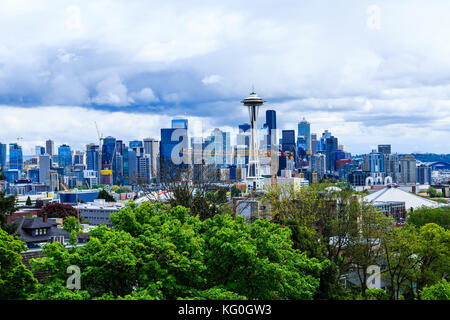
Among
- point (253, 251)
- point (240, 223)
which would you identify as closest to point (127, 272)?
point (253, 251)

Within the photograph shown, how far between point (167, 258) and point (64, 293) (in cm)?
342

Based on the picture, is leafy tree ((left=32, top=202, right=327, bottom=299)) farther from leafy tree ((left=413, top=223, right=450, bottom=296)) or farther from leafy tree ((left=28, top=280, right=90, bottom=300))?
leafy tree ((left=413, top=223, right=450, bottom=296))

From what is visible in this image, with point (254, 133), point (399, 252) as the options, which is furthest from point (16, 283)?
point (254, 133)

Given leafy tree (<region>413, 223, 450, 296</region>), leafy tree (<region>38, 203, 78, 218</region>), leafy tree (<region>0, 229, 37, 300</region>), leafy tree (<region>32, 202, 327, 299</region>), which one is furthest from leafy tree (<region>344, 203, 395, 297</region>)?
leafy tree (<region>38, 203, 78, 218</region>)

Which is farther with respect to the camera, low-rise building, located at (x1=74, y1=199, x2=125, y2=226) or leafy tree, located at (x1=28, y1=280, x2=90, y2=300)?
low-rise building, located at (x1=74, y1=199, x2=125, y2=226)

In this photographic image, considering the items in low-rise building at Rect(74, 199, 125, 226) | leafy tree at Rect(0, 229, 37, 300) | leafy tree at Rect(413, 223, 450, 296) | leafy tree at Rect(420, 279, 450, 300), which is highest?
leafy tree at Rect(0, 229, 37, 300)

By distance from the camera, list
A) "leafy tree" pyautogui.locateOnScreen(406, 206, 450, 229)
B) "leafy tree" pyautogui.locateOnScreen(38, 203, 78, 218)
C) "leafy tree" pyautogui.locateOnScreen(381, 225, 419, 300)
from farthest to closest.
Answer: "leafy tree" pyautogui.locateOnScreen(38, 203, 78, 218), "leafy tree" pyautogui.locateOnScreen(406, 206, 450, 229), "leafy tree" pyautogui.locateOnScreen(381, 225, 419, 300)

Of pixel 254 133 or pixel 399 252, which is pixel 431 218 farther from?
pixel 254 133

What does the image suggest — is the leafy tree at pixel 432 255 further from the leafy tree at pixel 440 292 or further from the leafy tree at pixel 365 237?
the leafy tree at pixel 440 292

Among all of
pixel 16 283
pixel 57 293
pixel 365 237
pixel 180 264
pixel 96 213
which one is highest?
pixel 180 264

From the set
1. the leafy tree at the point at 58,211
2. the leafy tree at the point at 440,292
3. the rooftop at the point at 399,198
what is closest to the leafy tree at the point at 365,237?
the leafy tree at the point at 440,292

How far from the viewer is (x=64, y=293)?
1317 centimetres

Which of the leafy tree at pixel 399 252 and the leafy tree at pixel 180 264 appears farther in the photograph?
the leafy tree at pixel 399 252

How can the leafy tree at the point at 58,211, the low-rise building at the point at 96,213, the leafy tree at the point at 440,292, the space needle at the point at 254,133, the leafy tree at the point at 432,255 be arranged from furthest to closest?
the low-rise building at the point at 96,213
the space needle at the point at 254,133
the leafy tree at the point at 58,211
the leafy tree at the point at 432,255
the leafy tree at the point at 440,292
